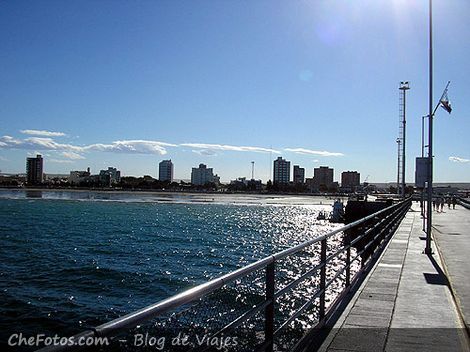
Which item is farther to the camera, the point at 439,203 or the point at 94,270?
the point at 439,203

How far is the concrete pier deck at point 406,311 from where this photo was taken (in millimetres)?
5707

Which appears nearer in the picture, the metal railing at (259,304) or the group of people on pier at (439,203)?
the metal railing at (259,304)

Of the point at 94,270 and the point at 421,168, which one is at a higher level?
the point at 421,168

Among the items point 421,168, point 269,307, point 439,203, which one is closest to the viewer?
point 269,307

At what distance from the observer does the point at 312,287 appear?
56.4 ft

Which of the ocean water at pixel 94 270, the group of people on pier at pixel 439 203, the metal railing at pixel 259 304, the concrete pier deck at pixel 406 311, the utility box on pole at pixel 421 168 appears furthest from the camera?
the group of people on pier at pixel 439 203

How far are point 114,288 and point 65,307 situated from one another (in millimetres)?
3150

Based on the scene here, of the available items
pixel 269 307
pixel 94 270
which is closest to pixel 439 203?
pixel 94 270

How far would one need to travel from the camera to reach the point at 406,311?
23.9 feet

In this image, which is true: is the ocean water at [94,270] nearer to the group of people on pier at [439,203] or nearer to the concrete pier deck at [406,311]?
the concrete pier deck at [406,311]

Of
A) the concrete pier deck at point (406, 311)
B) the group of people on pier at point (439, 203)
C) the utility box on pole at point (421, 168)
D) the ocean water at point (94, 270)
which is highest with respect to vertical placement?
the utility box on pole at point (421, 168)

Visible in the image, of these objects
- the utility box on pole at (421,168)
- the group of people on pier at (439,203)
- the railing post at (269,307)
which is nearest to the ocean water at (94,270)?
the railing post at (269,307)

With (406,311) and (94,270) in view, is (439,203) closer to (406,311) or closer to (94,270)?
(94,270)

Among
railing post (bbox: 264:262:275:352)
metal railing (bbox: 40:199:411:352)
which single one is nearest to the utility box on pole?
metal railing (bbox: 40:199:411:352)
